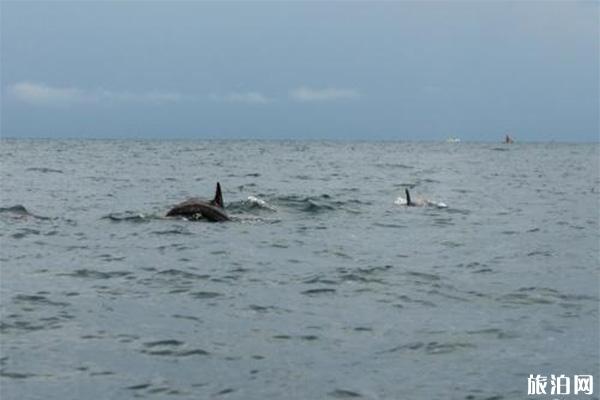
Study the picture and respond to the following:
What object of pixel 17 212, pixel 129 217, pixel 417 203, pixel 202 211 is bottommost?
pixel 417 203

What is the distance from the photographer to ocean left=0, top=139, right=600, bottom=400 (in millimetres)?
9039

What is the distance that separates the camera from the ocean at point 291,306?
29.7ft

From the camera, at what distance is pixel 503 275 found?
15516mm

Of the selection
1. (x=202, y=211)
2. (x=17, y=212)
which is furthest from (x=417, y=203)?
(x=17, y=212)

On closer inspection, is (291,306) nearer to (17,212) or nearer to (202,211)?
(202,211)

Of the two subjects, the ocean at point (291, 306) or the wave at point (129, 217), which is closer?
the ocean at point (291, 306)

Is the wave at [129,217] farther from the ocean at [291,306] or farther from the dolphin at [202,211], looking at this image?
the dolphin at [202,211]

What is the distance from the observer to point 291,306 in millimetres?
12562

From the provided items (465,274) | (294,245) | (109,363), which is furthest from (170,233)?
(109,363)

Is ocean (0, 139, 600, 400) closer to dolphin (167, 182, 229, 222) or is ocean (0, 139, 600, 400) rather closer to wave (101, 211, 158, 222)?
wave (101, 211, 158, 222)

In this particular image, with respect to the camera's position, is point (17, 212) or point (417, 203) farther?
point (417, 203)

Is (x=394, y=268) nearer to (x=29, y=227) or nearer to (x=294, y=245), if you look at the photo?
(x=294, y=245)

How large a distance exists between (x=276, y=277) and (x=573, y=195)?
87.9 ft

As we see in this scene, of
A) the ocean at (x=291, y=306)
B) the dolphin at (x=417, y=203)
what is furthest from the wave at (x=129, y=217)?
the dolphin at (x=417, y=203)
